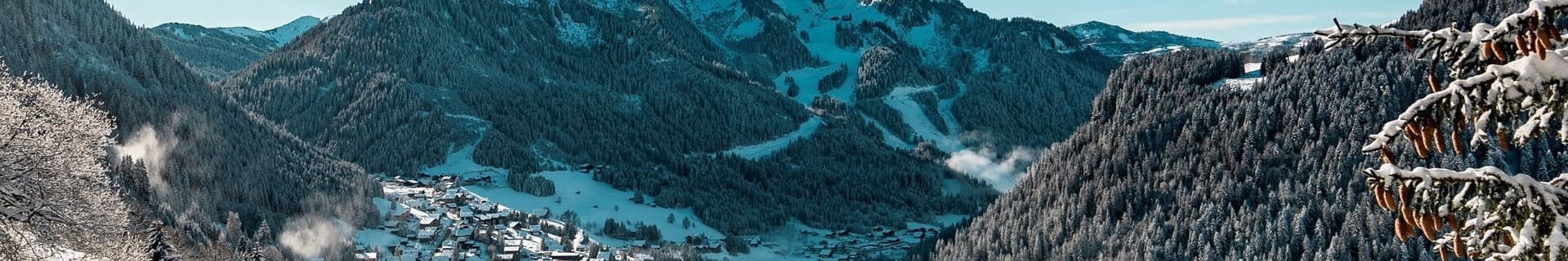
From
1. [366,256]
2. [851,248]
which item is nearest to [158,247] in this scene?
[366,256]

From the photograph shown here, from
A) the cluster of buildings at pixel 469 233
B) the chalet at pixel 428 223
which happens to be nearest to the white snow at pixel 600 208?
the cluster of buildings at pixel 469 233

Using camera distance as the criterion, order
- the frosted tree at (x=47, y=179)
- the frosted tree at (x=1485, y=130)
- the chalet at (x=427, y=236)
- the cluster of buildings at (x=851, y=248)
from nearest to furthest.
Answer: the frosted tree at (x=1485, y=130), the frosted tree at (x=47, y=179), the chalet at (x=427, y=236), the cluster of buildings at (x=851, y=248)

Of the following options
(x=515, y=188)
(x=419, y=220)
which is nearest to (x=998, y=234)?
(x=419, y=220)

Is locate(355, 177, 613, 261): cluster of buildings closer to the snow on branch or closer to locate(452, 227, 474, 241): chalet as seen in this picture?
locate(452, 227, 474, 241): chalet

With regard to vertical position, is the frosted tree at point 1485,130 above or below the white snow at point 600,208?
above

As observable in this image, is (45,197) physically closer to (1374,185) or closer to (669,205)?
(1374,185)

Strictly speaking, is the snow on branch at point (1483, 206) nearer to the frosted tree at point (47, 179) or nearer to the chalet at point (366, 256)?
the frosted tree at point (47, 179)

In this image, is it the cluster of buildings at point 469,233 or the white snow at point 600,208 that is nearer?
the cluster of buildings at point 469,233
